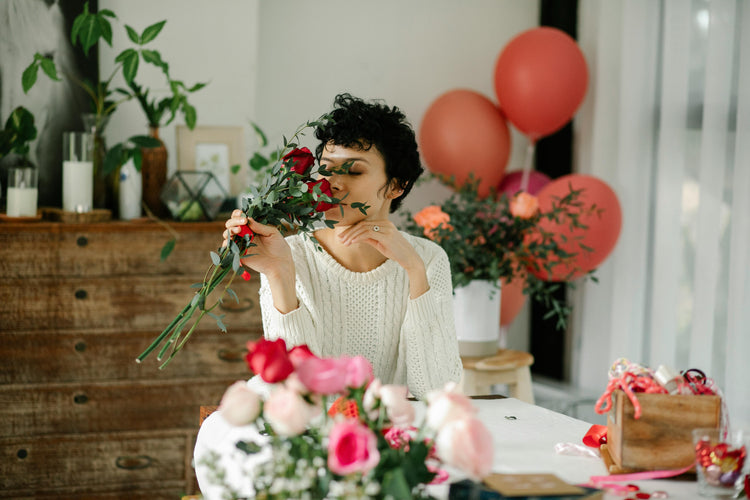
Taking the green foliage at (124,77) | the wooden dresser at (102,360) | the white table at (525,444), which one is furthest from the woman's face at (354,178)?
the green foliage at (124,77)

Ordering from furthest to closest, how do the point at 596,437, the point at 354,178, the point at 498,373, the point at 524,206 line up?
the point at 498,373
the point at 524,206
the point at 354,178
the point at 596,437

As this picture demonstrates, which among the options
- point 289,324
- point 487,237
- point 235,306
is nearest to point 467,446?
point 289,324

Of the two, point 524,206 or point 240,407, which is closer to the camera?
point 240,407

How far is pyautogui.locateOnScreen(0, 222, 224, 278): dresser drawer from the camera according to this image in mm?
2576

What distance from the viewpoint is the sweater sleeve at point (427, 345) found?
72.2 inches

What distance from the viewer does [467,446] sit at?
2.52 feet

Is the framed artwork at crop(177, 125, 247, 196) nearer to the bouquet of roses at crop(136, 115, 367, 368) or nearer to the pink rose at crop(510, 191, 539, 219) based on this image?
the pink rose at crop(510, 191, 539, 219)

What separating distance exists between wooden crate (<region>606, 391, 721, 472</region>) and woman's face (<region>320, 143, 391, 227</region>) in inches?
29.5

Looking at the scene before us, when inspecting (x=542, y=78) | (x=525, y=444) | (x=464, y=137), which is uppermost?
(x=542, y=78)

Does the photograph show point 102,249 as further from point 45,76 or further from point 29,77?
point 45,76

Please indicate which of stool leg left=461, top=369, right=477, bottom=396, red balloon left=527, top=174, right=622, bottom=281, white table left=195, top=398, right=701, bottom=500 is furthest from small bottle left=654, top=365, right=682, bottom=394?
red balloon left=527, top=174, right=622, bottom=281

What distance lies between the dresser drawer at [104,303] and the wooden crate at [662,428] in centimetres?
179

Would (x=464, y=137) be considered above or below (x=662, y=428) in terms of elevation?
above

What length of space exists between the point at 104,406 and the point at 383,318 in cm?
129
